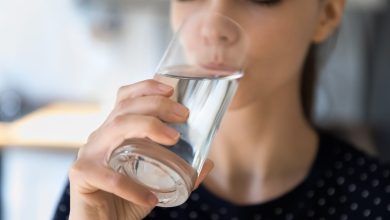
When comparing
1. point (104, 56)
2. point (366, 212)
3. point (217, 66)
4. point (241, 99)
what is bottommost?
point (104, 56)

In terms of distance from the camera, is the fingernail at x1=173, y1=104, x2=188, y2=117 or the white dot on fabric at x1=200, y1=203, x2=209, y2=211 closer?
the fingernail at x1=173, y1=104, x2=188, y2=117

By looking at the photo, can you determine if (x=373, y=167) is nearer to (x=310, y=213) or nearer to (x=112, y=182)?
(x=310, y=213)

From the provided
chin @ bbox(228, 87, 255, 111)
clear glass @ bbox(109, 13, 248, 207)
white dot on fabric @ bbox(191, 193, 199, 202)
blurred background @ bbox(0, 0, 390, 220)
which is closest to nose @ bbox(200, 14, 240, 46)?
clear glass @ bbox(109, 13, 248, 207)

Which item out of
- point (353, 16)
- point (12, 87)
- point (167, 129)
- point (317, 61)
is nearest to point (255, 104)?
point (317, 61)

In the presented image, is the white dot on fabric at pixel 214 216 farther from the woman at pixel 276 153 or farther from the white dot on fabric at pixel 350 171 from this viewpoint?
the white dot on fabric at pixel 350 171

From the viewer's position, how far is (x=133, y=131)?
0.54 metres

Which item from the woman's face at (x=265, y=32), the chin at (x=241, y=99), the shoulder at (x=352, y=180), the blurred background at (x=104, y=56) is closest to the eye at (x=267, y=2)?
the woman's face at (x=265, y=32)

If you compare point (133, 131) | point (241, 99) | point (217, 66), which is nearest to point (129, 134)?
point (133, 131)

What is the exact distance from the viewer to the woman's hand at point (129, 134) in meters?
0.54

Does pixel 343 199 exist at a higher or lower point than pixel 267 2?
lower

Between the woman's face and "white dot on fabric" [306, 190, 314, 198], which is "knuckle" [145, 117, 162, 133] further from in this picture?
"white dot on fabric" [306, 190, 314, 198]

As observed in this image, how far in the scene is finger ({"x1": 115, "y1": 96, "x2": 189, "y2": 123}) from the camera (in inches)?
21.6

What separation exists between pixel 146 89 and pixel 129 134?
0.05m

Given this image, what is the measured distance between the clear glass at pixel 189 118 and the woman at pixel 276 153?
0.09 metres
